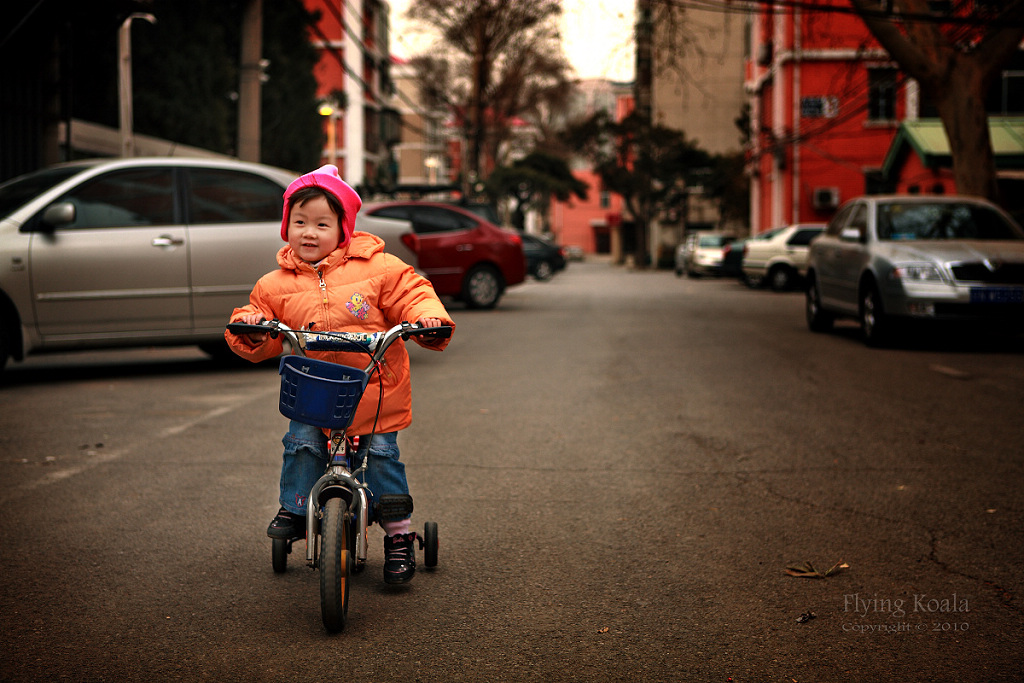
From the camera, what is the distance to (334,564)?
328cm

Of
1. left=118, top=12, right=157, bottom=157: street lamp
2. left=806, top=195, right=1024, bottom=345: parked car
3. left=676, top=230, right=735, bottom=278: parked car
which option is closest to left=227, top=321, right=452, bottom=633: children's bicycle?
left=806, top=195, right=1024, bottom=345: parked car

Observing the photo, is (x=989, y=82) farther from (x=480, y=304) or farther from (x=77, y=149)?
(x=77, y=149)

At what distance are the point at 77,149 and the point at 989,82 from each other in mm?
14240

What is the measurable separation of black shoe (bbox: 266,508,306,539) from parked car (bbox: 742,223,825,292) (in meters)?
23.6

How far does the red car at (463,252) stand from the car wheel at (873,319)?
6947mm

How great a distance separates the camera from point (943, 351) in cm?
1184

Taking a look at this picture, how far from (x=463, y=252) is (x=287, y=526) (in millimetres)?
14050

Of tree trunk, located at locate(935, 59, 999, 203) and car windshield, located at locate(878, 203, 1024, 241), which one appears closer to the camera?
car windshield, located at locate(878, 203, 1024, 241)

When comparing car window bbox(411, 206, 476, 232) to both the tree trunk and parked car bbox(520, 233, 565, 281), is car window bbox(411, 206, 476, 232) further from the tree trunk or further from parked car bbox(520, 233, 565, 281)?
parked car bbox(520, 233, 565, 281)

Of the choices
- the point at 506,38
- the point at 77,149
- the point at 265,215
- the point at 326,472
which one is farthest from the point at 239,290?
the point at 506,38

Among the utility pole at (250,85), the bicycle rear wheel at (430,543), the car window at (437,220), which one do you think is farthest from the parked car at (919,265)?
the bicycle rear wheel at (430,543)

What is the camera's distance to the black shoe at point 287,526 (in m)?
3.74

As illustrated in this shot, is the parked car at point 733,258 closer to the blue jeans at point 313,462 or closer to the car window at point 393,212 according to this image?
the car window at point 393,212

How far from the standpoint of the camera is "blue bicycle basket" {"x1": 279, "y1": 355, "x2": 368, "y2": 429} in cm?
317
